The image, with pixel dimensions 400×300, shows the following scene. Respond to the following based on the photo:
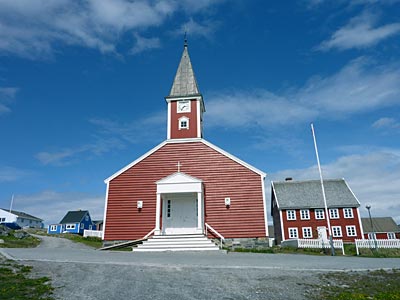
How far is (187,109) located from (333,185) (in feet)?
76.9

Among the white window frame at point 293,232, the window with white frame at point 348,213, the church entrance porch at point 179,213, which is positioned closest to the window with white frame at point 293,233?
the white window frame at point 293,232

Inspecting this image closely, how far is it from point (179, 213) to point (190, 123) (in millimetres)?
6282

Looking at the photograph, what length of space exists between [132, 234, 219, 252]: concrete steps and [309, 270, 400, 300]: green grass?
767cm

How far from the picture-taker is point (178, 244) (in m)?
15.0

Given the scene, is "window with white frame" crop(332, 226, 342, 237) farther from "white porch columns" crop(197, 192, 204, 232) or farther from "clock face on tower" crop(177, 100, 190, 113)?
"clock face on tower" crop(177, 100, 190, 113)

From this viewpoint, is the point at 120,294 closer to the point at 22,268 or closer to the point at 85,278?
the point at 85,278

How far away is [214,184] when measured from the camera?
17984 mm

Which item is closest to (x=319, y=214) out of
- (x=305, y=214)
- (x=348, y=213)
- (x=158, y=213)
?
(x=305, y=214)

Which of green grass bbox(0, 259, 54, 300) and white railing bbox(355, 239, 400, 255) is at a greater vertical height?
white railing bbox(355, 239, 400, 255)

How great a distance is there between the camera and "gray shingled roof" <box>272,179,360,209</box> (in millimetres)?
33062

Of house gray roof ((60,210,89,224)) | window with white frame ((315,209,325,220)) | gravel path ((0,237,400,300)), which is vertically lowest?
gravel path ((0,237,400,300))

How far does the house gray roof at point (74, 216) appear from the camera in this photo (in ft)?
164

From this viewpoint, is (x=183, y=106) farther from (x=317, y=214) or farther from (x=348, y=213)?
(x=348, y=213)

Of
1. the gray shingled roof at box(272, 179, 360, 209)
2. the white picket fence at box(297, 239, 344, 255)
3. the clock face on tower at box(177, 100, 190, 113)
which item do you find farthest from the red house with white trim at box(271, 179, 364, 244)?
the clock face on tower at box(177, 100, 190, 113)
